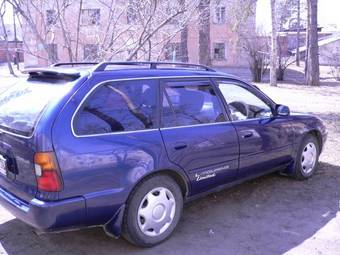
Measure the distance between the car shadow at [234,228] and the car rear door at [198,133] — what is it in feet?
1.37

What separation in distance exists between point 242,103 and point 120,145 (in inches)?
77.2

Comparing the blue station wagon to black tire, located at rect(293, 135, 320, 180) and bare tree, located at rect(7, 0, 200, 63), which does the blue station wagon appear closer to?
black tire, located at rect(293, 135, 320, 180)

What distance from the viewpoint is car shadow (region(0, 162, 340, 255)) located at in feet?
13.0

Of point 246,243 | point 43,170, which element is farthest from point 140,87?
point 246,243

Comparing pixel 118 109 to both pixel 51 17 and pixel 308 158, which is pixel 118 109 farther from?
pixel 51 17

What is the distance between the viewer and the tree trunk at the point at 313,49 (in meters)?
19.4

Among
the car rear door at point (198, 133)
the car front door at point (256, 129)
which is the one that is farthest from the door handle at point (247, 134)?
the car rear door at point (198, 133)

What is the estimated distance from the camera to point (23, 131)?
351cm

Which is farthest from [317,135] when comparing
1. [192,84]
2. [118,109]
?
[118,109]

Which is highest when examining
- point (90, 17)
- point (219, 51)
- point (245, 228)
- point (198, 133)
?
point (219, 51)

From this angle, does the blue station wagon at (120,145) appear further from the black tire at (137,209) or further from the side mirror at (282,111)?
the side mirror at (282,111)

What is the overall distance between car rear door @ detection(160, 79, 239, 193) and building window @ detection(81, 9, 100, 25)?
6.48m

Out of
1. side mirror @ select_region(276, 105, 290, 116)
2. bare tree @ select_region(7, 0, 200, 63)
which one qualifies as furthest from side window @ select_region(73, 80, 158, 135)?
bare tree @ select_region(7, 0, 200, 63)

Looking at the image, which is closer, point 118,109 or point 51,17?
point 118,109
